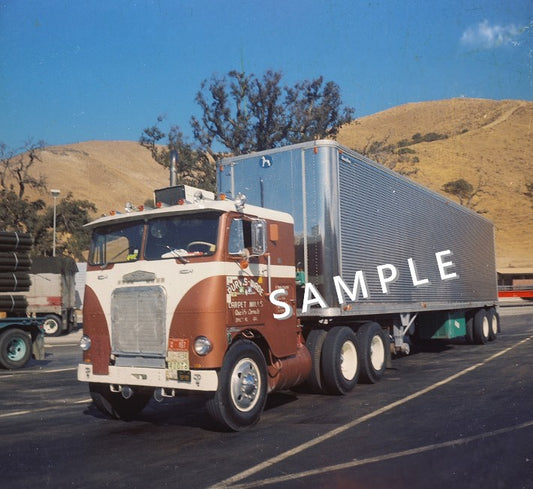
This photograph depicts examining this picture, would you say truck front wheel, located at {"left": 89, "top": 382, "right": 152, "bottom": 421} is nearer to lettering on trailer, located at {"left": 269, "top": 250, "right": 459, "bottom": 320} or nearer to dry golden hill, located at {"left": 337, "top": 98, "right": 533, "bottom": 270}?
lettering on trailer, located at {"left": 269, "top": 250, "right": 459, "bottom": 320}

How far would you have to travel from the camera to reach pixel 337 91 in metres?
46.3

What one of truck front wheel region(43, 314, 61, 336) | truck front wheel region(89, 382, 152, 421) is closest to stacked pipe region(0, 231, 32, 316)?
truck front wheel region(89, 382, 152, 421)

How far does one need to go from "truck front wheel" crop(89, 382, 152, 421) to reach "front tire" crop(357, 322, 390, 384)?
3.97 metres

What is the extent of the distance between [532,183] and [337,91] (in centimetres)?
4743

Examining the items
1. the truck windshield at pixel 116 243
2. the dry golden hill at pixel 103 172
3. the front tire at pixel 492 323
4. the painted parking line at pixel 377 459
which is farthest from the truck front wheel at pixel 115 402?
the dry golden hill at pixel 103 172

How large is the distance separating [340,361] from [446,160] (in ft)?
304

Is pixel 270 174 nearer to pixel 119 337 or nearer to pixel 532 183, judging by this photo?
pixel 119 337

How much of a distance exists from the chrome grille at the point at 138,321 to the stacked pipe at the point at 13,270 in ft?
26.7

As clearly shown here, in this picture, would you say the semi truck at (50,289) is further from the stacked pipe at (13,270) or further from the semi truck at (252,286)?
the semi truck at (252,286)

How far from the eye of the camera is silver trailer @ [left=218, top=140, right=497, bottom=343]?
9.59 meters

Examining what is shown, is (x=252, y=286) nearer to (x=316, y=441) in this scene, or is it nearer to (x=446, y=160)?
(x=316, y=441)

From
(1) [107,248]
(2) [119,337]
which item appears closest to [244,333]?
(2) [119,337]

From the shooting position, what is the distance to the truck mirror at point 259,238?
7508 millimetres

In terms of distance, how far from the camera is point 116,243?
8.09 metres
